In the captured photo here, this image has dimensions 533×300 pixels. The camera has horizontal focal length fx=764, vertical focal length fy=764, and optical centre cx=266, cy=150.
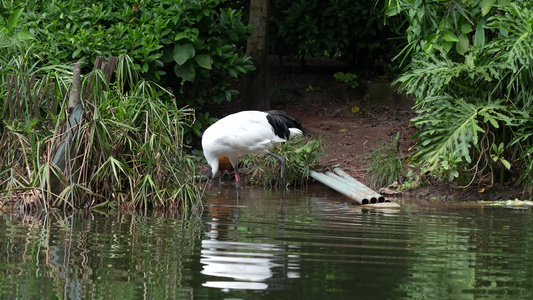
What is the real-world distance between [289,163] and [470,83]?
116 inches

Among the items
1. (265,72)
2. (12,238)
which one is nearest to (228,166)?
(265,72)

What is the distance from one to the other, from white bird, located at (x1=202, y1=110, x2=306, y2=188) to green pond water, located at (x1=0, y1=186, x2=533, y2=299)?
2.21m

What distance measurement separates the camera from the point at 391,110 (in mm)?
14000

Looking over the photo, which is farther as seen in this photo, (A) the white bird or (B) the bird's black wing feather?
(B) the bird's black wing feather

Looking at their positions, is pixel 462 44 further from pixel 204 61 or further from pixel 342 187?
pixel 204 61

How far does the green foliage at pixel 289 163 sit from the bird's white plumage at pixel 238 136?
0.97 m

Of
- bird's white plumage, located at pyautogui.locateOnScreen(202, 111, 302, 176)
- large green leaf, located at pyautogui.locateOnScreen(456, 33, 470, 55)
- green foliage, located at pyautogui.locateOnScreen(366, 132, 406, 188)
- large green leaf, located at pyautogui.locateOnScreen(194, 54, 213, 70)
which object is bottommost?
green foliage, located at pyautogui.locateOnScreen(366, 132, 406, 188)

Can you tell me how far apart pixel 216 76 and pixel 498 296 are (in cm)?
→ 922

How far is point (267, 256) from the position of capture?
179 inches

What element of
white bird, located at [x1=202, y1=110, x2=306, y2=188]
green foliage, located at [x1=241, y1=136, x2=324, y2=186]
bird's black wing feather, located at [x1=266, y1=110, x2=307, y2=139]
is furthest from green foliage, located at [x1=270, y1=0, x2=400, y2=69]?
white bird, located at [x1=202, y1=110, x2=306, y2=188]

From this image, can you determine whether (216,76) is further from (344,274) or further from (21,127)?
(344,274)

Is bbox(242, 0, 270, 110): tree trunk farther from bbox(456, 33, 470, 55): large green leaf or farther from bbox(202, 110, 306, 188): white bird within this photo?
bbox(456, 33, 470, 55): large green leaf

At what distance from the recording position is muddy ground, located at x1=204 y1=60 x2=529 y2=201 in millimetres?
9891

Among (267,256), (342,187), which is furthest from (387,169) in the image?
(267,256)
